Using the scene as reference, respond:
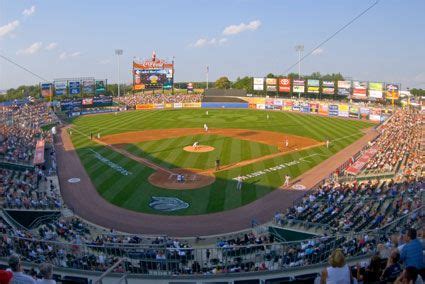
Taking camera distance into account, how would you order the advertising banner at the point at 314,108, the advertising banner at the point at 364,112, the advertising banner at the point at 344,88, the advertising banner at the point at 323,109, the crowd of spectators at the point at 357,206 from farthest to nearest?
1. the advertising banner at the point at 344,88
2. the advertising banner at the point at 314,108
3. the advertising banner at the point at 323,109
4. the advertising banner at the point at 364,112
5. the crowd of spectators at the point at 357,206

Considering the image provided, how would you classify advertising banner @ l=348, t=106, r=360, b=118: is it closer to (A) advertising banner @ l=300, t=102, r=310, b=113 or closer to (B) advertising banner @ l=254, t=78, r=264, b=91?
(A) advertising banner @ l=300, t=102, r=310, b=113

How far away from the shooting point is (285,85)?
86625 mm

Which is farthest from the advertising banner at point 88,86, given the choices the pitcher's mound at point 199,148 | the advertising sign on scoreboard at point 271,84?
the pitcher's mound at point 199,148

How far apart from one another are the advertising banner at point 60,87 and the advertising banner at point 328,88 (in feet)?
170

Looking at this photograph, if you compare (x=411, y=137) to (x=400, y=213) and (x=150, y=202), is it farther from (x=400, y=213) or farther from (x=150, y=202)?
(x=150, y=202)

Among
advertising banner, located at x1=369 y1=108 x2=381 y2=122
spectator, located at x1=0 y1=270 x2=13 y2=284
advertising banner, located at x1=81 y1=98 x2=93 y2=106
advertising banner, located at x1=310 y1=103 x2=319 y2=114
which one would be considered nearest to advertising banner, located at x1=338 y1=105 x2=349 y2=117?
advertising banner, located at x1=369 y1=108 x2=381 y2=122

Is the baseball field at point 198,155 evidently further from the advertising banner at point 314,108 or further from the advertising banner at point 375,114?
the advertising banner at point 314,108

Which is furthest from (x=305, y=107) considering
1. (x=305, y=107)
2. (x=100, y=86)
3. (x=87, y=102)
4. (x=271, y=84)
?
(x=87, y=102)

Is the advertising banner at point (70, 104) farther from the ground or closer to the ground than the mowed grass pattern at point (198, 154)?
farther from the ground

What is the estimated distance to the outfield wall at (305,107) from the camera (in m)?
64.4

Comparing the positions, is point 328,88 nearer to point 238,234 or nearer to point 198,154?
point 198,154

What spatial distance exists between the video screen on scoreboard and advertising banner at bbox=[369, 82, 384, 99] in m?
40.3

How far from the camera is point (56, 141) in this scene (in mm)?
47531

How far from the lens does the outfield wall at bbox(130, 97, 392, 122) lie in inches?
2534
